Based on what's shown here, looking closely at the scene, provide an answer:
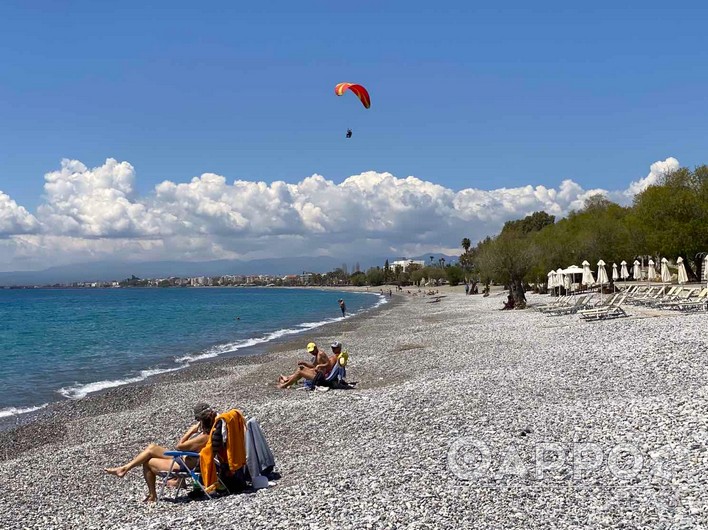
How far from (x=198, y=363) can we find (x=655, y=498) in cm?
2519

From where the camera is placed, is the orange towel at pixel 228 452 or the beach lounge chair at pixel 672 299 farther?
the beach lounge chair at pixel 672 299

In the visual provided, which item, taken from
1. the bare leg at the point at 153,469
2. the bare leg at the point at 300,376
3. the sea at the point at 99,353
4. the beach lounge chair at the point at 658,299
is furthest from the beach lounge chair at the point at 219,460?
the beach lounge chair at the point at 658,299

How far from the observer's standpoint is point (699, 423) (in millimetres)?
9000

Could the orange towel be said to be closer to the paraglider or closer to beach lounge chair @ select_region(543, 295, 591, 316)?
the paraglider

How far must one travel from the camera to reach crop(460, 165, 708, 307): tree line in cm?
4562

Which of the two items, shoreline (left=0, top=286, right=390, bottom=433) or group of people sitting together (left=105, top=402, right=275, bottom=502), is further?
shoreline (left=0, top=286, right=390, bottom=433)

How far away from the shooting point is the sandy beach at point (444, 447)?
22.8 ft

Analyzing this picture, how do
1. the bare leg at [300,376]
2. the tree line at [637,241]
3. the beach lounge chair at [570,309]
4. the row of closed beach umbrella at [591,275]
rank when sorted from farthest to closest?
the tree line at [637,241] < the row of closed beach umbrella at [591,275] < the beach lounge chair at [570,309] < the bare leg at [300,376]

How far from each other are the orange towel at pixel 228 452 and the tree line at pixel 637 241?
A: 1488 inches

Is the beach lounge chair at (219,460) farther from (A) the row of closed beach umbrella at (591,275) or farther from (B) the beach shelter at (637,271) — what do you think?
(B) the beach shelter at (637,271)

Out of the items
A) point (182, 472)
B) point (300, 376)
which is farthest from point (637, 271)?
point (182, 472)

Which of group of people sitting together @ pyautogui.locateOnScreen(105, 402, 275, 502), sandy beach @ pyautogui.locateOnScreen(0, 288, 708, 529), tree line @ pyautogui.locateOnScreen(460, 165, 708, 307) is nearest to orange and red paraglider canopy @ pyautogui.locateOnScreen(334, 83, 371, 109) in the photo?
sandy beach @ pyautogui.locateOnScreen(0, 288, 708, 529)

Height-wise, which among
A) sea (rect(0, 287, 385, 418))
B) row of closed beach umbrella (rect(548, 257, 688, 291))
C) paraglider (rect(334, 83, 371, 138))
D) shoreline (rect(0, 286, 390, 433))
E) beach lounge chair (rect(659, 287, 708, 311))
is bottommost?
sea (rect(0, 287, 385, 418))

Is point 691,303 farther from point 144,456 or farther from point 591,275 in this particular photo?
point 144,456
